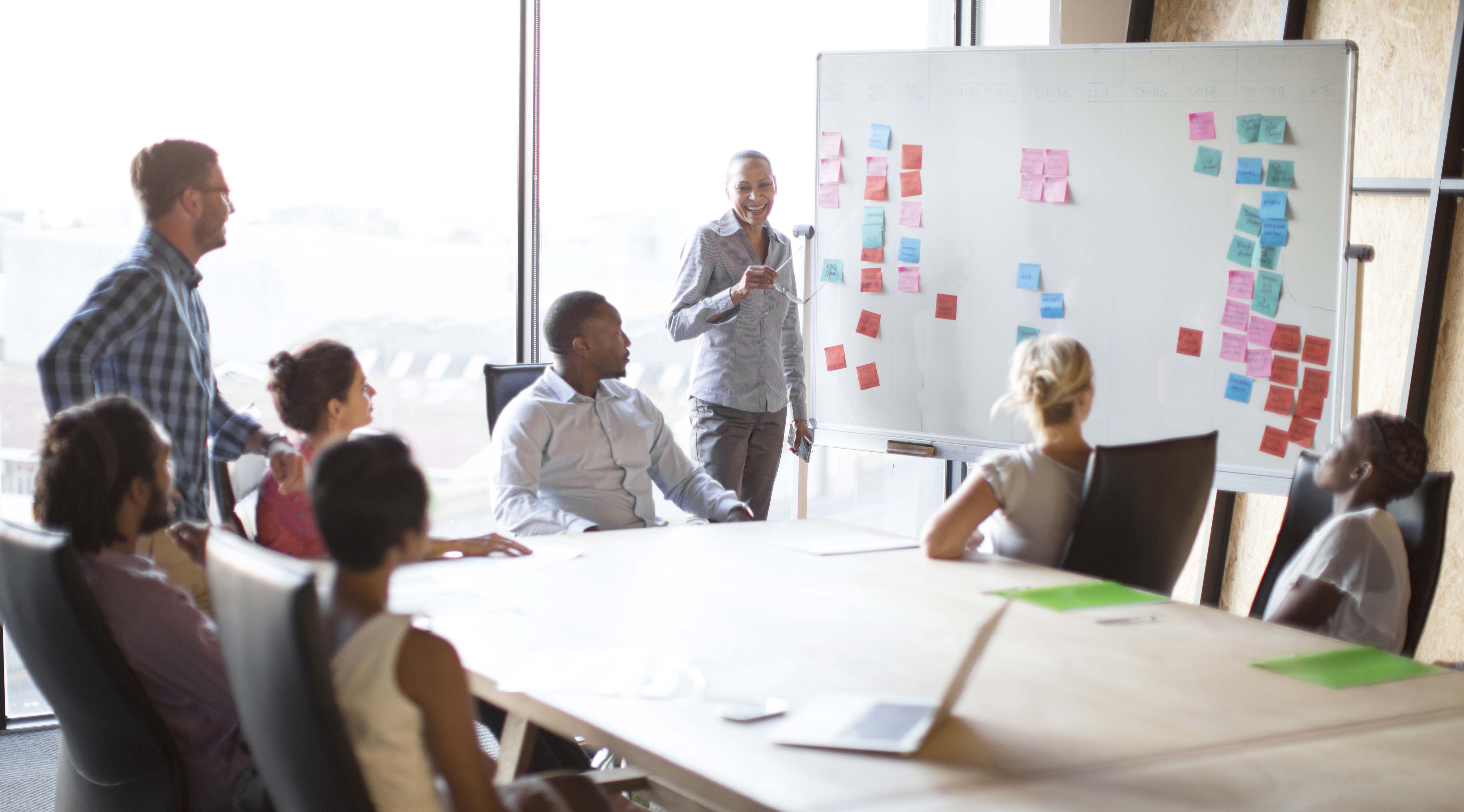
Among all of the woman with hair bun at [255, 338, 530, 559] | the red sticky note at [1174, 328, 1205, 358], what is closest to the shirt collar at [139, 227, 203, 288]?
the woman with hair bun at [255, 338, 530, 559]

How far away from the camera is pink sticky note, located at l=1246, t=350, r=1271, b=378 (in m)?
3.33

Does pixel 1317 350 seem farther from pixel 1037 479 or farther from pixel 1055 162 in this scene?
pixel 1037 479

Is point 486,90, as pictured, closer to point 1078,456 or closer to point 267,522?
point 267,522

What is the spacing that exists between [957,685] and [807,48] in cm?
362

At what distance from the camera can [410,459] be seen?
109 centimetres

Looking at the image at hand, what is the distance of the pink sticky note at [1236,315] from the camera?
3.36 m

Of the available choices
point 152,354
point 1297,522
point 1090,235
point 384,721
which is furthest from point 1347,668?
point 152,354

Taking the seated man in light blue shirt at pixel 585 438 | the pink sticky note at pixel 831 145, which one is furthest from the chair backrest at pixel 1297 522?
the pink sticky note at pixel 831 145

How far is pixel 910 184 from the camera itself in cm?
374

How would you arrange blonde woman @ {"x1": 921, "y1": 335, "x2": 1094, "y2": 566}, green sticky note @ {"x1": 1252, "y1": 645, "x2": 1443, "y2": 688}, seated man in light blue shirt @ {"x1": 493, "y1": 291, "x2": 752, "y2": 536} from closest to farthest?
green sticky note @ {"x1": 1252, "y1": 645, "x2": 1443, "y2": 688} < blonde woman @ {"x1": 921, "y1": 335, "x2": 1094, "y2": 566} < seated man in light blue shirt @ {"x1": 493, "y1": 291, "x2": 752, "y2": 536}

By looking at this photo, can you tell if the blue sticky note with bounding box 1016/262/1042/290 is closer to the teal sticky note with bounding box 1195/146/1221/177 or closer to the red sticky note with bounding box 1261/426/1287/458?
the teal sticky note with bounding box 1195/146/1221/177

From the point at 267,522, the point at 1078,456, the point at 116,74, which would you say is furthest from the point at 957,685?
the point at 116,74

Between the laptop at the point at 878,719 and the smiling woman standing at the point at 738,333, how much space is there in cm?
226

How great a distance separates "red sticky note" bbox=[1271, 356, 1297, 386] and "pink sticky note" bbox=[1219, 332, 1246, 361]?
8 cm
